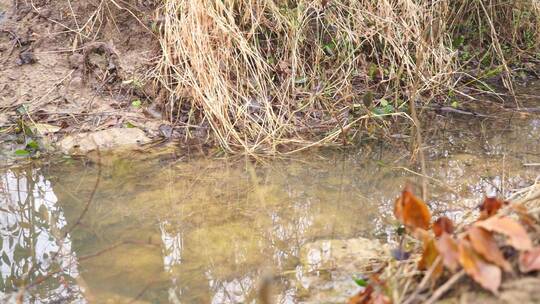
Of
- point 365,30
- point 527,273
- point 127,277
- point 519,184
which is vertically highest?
point 365,30

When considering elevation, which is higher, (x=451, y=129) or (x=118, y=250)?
(x=451, y=129)

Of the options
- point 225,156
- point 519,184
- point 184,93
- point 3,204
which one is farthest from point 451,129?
point 3,204

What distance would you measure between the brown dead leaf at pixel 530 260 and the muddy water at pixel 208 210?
74cm

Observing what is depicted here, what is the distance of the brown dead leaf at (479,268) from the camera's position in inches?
48.8

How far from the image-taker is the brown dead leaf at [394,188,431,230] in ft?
4.83

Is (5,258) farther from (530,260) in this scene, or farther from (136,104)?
(530,260)

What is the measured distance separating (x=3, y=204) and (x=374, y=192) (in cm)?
165

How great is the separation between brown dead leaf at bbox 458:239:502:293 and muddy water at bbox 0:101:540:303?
0.67 m

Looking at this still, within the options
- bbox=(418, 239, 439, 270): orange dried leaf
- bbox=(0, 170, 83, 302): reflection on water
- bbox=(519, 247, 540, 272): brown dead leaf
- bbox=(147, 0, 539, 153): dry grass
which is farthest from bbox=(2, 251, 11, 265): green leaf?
bbox=(519, 247, 540, 272): brown dead leaf

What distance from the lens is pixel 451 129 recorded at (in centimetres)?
321

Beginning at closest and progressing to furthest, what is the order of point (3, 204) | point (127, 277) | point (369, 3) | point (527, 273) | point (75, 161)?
point (527, 273) → point (127, 277) → point (3, 204) → point (75, 161) → point (369, 3)

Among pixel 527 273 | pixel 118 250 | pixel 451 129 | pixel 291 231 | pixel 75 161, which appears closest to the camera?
pixel 527 273

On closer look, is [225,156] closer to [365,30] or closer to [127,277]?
[127,277]

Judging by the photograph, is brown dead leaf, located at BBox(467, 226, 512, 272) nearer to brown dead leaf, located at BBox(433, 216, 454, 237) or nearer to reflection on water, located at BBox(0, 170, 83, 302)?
brown dead leaf, located at BBox(433, 216, 454, 237)
